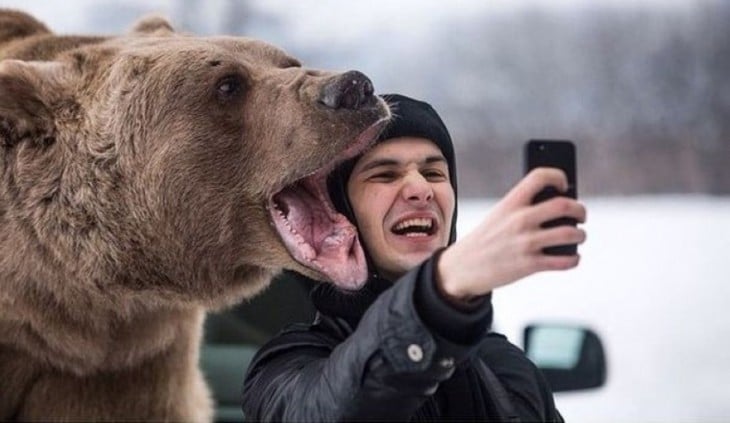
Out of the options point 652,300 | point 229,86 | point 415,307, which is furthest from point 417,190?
point 652,300

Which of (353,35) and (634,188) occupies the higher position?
(353,35)

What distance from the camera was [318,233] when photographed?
1775mm

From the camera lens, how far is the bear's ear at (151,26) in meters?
2.52

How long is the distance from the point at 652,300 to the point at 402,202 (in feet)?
6.61

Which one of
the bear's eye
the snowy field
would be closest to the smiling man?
the bear's eye

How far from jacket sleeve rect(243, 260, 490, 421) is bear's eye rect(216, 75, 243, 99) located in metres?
0.60

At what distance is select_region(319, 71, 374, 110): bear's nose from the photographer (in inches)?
71.6

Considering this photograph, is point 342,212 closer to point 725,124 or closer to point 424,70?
point 424,70

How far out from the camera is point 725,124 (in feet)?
11.5

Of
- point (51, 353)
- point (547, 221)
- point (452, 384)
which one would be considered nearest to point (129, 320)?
point (51, 353)

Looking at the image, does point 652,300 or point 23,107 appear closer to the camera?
point 23,107

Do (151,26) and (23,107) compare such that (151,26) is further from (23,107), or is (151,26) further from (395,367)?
(395,367)

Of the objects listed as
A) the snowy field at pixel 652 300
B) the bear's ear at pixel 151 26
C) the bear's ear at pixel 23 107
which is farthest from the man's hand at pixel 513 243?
the snowy field at pixel 652 300

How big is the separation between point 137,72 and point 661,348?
6.26 feet
